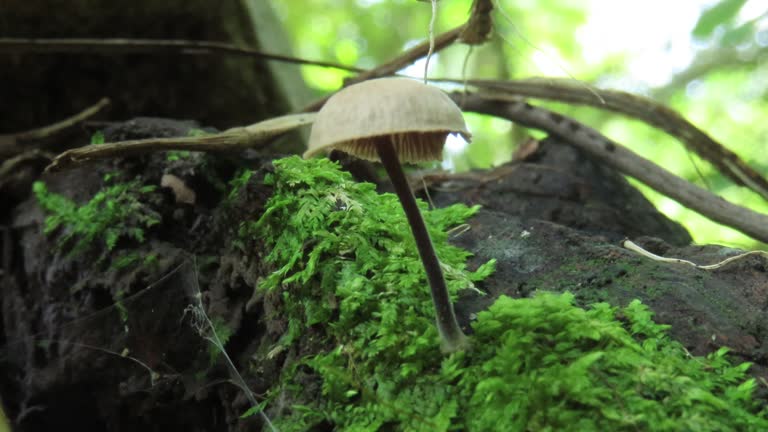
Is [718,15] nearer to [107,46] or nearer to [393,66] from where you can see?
[393,66]

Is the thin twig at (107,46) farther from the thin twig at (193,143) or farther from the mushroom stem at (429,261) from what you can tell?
the mushroom stem at (429,261)

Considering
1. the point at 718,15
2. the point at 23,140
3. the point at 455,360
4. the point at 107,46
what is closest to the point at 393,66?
the point at 107,46

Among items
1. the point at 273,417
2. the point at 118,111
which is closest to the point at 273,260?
the point at 273,417

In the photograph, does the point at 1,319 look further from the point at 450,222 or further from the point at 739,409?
the point at 739,409

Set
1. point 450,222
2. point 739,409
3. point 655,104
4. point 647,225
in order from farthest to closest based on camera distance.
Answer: point 655,104 < point 647,225 < point 450,222 < point 739,409

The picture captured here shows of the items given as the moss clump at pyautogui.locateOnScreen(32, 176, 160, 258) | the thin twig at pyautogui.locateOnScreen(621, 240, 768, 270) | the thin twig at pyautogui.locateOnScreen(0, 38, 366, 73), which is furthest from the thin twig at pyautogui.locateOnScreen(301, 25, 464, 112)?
the thin twig at pyautogui.locateOnScreen(621, 240, 768, 270)

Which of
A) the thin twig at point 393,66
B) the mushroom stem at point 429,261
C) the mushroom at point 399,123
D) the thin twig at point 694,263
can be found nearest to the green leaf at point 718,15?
the thin twig at point 393,66
